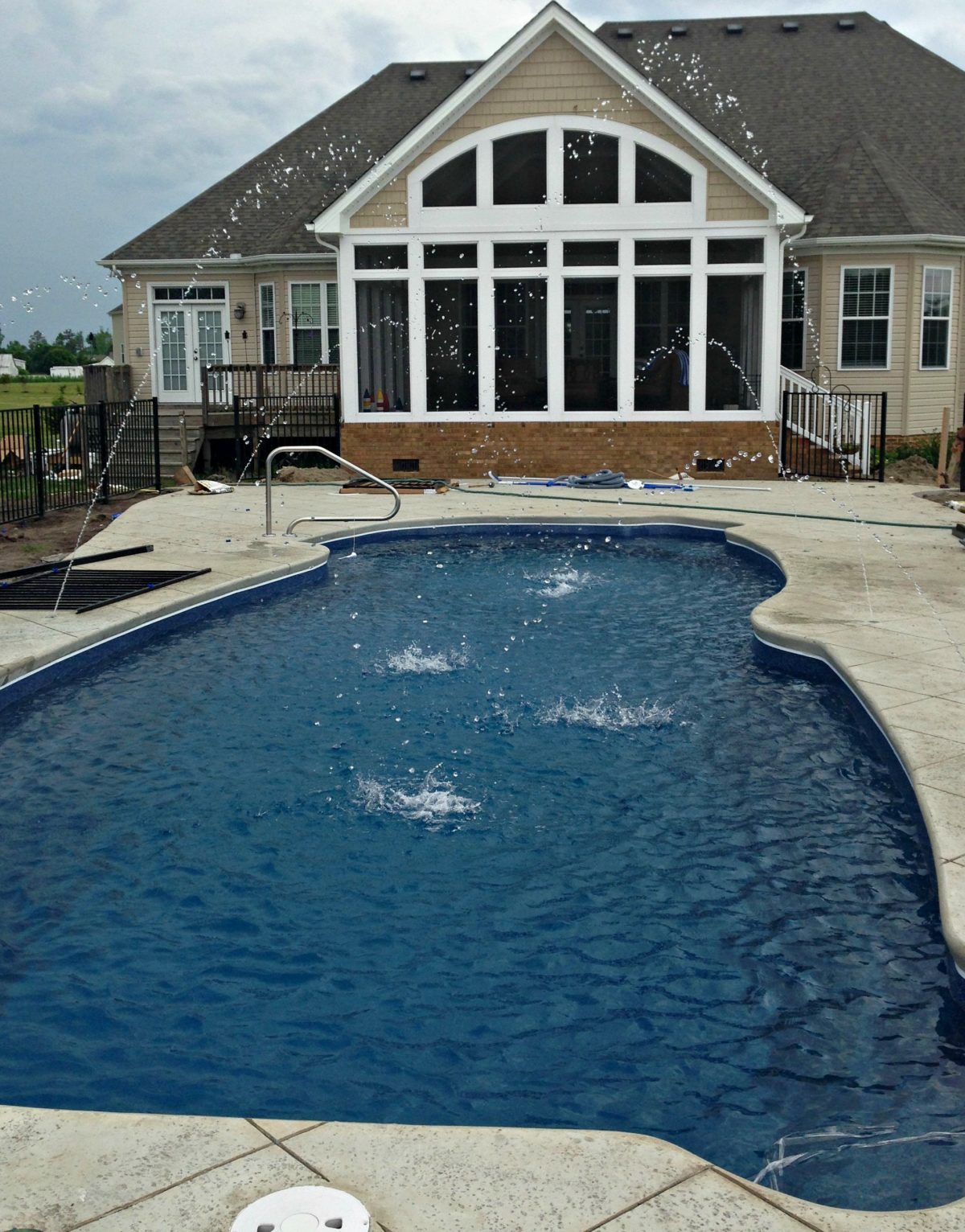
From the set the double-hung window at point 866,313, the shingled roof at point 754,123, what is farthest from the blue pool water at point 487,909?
the shingled roof at point 754,123

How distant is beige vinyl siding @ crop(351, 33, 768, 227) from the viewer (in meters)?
19.2

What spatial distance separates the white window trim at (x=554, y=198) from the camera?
19297mm

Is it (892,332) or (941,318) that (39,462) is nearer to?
(892,332)

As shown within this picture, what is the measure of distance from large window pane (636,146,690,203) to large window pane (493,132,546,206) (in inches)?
60.3

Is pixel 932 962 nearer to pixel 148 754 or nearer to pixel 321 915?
pixel 321 915

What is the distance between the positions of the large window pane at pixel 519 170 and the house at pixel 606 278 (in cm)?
3

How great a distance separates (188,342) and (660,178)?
33.7 feet

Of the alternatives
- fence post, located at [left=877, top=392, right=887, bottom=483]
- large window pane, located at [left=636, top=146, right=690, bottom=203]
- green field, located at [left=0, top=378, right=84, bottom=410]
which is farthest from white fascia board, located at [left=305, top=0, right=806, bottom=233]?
green field, located at [left=0, top=378, right=84, bottom=410]

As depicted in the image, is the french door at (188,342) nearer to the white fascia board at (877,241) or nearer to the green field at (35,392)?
the white fascia board at (877,241)

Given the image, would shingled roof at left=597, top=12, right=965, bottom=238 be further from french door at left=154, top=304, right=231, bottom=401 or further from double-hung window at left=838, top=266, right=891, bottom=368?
french door at left=154, top=304, right=231, bottom=401

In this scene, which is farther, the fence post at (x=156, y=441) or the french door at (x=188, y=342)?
the french door at (x=188, y=342)

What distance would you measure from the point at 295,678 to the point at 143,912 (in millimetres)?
3739

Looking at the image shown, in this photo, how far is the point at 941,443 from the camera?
18453 millimetres

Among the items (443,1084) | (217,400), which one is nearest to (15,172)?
(217,400)
